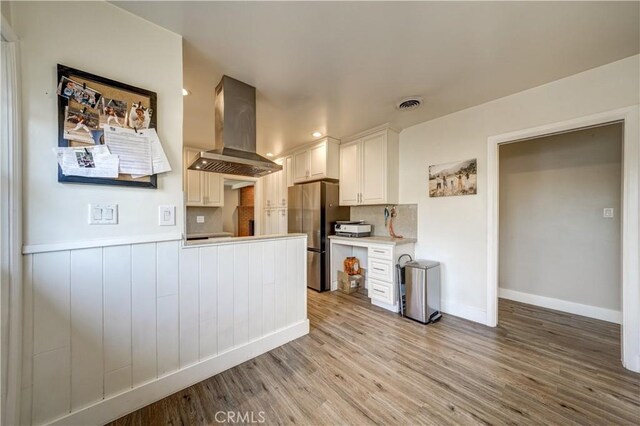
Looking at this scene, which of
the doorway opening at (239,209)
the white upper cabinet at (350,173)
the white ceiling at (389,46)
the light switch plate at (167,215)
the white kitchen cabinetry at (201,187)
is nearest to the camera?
the white ceiling at (389,46)

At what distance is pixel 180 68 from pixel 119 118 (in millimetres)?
529

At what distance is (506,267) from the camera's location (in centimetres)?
327

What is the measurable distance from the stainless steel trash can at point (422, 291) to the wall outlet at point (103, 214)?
2674 millimetres

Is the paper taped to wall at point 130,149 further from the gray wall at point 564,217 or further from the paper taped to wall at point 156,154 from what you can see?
the gray wall at point 564,217

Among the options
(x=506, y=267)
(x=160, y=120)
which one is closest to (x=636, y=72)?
(x=506, y=267)

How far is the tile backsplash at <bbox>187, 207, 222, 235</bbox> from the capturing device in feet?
14.5

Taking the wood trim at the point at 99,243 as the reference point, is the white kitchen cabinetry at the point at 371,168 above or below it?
above

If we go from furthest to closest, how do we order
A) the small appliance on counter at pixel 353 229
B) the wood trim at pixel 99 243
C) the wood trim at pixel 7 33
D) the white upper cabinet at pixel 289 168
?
1. the white upper cabinet at pixel 289 168
2. the small appliance on counter at pixel 353 229
3. the wood trim at pixel 99 243
4. the wood trim at pixel 7 33

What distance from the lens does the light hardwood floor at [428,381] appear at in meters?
1.38

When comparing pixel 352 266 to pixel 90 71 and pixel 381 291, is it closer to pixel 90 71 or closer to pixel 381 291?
pixel 381 291

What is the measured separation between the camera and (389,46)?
1.66m

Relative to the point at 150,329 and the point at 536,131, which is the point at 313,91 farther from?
the point at 150,329

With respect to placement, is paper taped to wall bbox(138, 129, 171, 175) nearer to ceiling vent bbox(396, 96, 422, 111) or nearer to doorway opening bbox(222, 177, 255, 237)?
ceiling vent bbox(396, 96, 422, 111)

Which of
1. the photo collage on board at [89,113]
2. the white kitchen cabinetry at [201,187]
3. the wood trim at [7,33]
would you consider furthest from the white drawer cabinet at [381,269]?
the wood trim at [7,33]
